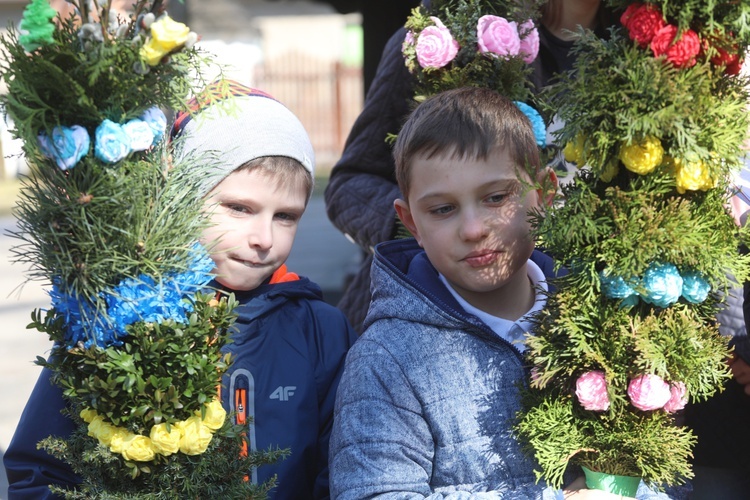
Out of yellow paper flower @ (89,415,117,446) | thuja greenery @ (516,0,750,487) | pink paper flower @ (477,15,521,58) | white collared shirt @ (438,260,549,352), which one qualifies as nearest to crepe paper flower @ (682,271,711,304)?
thuja greenery @ (516,0,750,487)

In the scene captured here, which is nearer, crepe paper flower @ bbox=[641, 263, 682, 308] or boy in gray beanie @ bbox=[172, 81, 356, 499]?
crepe paper flower @ bbox=[641, 263, 682, 308]

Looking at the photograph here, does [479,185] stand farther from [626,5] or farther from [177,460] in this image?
[177,460]

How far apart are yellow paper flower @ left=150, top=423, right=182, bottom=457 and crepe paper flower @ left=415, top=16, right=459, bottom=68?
3.84 ft

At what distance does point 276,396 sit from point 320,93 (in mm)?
23797

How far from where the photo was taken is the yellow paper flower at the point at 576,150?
1.76m

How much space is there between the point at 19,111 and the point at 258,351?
90 cm

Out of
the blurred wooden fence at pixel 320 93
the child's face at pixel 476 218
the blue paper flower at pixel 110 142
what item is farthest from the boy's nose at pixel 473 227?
the blurred wooden fence at pixel 320 93

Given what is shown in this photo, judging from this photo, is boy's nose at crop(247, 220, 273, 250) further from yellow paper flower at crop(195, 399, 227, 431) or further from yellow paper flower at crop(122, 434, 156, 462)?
yellow paper flower at crop(122, 434, 156, 462)

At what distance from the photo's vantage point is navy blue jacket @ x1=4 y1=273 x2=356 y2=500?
2.15 meters

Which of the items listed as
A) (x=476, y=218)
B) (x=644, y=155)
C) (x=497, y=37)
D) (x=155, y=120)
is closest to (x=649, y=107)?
(x=644, y=155)

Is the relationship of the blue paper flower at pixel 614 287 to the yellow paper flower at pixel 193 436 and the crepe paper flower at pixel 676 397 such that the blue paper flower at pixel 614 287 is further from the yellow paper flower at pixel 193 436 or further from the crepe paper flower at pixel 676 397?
the yellow paper flower at pixel 193 436

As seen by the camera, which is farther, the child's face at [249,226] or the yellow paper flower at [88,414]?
the child's face at [249,226]

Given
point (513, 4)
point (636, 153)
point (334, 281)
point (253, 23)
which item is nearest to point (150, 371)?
point (636, 153)

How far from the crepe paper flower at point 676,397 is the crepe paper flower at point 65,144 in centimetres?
118
